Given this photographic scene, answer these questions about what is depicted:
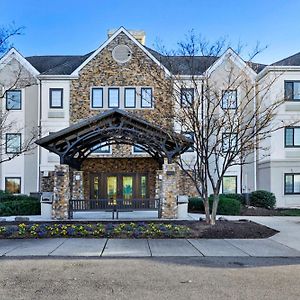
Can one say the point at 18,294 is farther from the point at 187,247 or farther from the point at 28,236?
the point at 28,236

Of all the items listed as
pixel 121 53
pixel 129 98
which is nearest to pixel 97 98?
pixel 129 98

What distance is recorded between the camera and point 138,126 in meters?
17.0

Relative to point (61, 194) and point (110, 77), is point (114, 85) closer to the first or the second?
point (110, 77)

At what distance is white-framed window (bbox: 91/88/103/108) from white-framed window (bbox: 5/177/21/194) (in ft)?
24.7

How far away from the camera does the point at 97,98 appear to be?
85.1 ft

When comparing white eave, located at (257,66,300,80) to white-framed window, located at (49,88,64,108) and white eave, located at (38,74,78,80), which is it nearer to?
white eave, located at (38,74,78,80)

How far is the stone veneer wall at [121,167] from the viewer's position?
2597cm

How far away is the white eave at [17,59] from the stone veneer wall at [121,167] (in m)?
7.74

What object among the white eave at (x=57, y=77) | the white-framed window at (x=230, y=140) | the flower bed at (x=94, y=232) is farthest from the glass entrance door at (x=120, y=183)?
the flower bed at (x=94, y=232)

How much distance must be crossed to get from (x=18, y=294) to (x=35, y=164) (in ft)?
68.6

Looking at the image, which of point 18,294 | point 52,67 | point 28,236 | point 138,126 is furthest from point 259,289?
point 52,67

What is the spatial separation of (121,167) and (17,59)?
10984mm

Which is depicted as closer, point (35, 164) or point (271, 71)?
point (271, 71)

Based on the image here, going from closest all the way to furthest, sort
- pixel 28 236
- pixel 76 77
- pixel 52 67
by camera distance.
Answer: pixel 28 236
pixel 76 77
pixel 52 67
